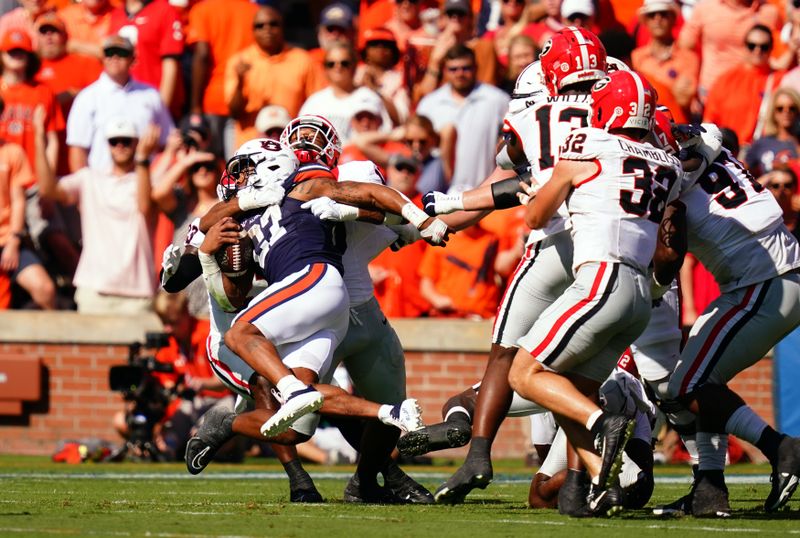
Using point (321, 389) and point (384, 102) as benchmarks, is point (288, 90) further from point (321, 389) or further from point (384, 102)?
point (321, 389)

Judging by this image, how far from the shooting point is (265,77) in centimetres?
1445

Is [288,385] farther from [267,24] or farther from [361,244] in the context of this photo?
[267,24]

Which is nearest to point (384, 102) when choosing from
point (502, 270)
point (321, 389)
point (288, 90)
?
point (288, 90)

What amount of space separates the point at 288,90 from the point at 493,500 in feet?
22.0

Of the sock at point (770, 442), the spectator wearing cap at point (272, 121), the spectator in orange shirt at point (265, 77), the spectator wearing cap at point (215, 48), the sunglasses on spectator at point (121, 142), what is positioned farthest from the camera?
the spectator wearing cap at point (215, 48)

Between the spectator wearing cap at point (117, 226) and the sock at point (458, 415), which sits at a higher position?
the sock at point (458, 415)

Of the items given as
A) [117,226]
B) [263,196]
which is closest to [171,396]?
[117,226]

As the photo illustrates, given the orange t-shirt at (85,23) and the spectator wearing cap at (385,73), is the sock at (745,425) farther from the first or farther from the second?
the orange t-shirt at (85,23)

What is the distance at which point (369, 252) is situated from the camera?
28.1 feet

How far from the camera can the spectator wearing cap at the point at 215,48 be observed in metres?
14.8

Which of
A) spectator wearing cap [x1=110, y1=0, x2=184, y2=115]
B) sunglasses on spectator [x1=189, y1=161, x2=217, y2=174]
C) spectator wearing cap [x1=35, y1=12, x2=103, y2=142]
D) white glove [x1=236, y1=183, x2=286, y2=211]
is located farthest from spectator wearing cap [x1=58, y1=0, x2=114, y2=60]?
white glove [x1=236, y1=183, x2=286, y2=211]

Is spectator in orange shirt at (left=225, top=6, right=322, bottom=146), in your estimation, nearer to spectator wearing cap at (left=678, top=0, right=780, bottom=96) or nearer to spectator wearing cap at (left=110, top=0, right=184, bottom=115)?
spectator wearing cap at (left=110, top=0, right=184, bottom=115)

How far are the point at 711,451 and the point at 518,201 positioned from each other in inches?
62.2

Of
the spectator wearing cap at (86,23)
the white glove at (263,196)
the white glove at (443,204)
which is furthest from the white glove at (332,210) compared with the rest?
the spectator wearing cap at (86,23)
